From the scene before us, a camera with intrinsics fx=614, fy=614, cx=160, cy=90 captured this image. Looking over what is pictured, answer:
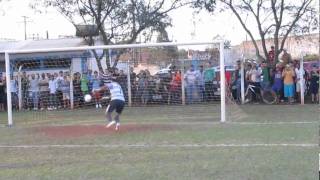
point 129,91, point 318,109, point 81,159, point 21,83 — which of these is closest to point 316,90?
point 318,109

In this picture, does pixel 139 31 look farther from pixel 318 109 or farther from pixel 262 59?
pixel 318 109

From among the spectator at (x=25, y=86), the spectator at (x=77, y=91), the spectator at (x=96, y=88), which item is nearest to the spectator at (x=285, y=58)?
the spectator at (x=96, y=88)

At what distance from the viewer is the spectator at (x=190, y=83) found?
22.9m

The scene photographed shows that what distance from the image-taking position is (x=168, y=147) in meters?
12.3

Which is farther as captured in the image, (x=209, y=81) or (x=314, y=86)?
(x=314, y=86)

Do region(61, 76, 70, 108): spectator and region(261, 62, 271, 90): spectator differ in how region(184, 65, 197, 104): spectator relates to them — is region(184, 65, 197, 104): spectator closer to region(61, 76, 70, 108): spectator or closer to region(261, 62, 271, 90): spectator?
region(261, 62, 271, 90): spectator

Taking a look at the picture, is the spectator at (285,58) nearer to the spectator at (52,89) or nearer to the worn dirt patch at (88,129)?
the spectator at (52,89)

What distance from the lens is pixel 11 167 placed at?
10.5m

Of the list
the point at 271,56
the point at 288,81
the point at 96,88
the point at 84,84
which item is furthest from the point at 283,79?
the point at 84,84

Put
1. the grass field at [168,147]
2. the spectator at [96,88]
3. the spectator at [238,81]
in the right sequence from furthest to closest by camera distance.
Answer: the spectator at [238,81] → the spectator at [96,88] → the grass field at [168,147]

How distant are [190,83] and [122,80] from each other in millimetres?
2885

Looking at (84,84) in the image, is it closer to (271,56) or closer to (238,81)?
(238,81)

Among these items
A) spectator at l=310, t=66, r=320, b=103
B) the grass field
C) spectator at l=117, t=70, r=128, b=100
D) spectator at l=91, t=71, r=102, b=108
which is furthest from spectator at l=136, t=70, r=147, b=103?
spectator at l=310, t=66, r=320, b=103

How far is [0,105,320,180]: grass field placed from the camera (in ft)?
31.1
